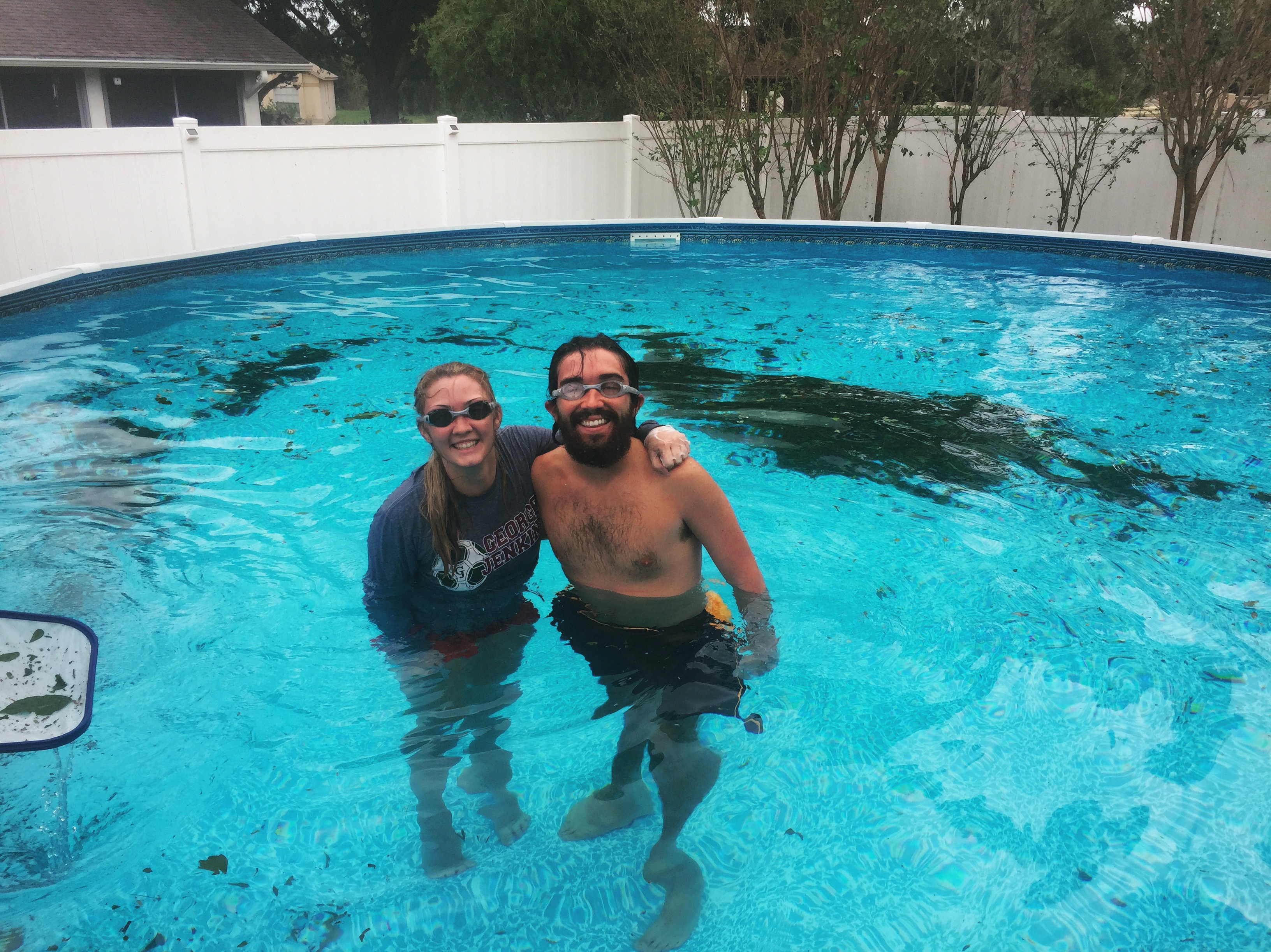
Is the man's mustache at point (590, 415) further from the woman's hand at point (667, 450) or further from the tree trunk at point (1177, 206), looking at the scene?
the tree trunk at point (1177, 206)

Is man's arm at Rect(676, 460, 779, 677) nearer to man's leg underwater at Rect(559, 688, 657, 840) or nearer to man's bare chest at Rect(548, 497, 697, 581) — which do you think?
man's bare chest at Rect(548, 497, 697, 581)

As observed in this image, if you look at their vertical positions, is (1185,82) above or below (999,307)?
above

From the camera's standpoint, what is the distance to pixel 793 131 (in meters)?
14.2

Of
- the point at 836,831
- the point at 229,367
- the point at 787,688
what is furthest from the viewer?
the point at 229,367

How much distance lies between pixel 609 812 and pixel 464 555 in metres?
0.88

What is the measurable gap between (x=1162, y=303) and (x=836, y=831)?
348 inches

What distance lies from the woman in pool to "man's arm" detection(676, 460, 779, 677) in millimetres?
100

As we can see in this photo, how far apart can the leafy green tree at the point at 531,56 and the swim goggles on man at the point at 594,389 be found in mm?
13112

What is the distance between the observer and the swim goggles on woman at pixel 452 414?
263 cm

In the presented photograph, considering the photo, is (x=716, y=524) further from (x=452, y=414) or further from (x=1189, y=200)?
(x=1189, y=200)

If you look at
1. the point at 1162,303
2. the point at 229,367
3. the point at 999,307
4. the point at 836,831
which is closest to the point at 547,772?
the point at 836,831

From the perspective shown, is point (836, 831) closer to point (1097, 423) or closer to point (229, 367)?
point (1097, 423)

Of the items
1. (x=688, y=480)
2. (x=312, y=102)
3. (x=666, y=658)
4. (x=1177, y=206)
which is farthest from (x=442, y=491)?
(x=312, y=102)

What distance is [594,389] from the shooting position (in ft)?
8.77
